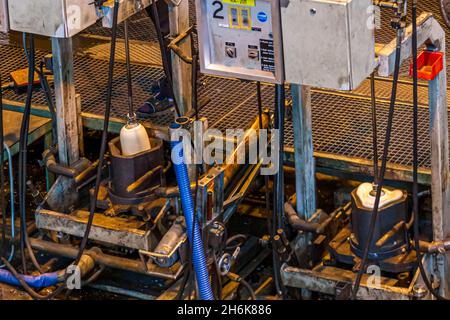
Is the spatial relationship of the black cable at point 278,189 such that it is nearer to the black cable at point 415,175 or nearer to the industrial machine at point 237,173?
the industrial machine at point 237,173

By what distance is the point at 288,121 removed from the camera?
505 centimetres

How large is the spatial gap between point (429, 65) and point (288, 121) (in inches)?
46.4

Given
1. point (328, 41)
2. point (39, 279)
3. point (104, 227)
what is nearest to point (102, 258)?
point (104, 227)

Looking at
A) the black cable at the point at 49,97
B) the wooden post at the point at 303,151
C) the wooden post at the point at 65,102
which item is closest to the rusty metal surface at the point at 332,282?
the wooden post at the point at 303,151

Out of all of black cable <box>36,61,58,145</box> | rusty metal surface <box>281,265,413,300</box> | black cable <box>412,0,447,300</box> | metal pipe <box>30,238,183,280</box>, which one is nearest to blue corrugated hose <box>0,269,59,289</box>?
metal pipe <box>30,238,183,280</box>

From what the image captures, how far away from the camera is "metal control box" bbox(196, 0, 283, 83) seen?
12.2ft

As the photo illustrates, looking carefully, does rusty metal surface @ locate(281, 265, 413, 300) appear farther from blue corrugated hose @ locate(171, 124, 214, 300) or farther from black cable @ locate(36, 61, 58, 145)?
black cable @ locate(36, 61, 58, 145)

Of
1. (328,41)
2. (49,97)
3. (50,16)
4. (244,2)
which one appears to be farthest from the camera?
(49,97)

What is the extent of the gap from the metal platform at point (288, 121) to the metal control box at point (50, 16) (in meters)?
0.78

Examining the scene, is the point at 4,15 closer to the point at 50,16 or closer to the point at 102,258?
the point at 50,16

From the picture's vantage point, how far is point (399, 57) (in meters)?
3.70

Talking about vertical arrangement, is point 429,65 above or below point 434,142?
above

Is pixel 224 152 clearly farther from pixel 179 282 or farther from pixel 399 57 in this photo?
pixel 399 57

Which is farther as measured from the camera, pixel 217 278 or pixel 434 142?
pixel 217 278
